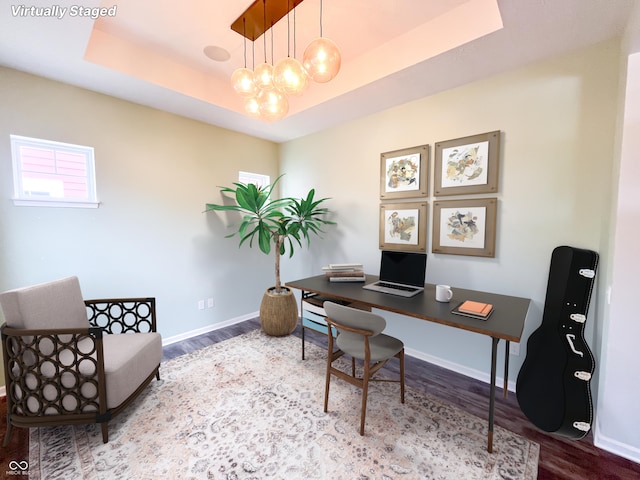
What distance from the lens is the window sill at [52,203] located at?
6.61 ft

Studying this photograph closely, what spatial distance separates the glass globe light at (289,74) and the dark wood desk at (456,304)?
1.47 meters

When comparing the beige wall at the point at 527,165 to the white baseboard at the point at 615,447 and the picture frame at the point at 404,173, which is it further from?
the white baseboard at the point at 615,447

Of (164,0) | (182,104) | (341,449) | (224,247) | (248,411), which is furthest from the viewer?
(224,247)

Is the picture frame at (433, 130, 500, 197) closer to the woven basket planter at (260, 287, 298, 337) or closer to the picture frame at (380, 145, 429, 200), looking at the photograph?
the picture frame at (380, 145, 429, 200)

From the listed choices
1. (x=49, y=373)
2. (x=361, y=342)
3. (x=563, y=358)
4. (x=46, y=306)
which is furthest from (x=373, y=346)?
(x=46, y=306)

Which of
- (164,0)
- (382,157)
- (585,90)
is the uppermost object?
(164,0)

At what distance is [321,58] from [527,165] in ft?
5.50

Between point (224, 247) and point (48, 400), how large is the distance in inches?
79.6

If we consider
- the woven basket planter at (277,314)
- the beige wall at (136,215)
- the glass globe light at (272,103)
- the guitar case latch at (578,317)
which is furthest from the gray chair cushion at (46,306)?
the guitar case latch at (578,317)

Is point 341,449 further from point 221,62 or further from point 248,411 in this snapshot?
point 221,62

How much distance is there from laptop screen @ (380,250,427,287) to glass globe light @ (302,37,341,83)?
4.87ft

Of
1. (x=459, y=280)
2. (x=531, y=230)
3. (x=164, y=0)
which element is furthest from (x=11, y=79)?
(x=531, y=230)

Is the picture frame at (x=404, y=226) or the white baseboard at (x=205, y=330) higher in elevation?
the picture frame at (x=404, y=226)

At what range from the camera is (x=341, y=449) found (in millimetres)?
1514
